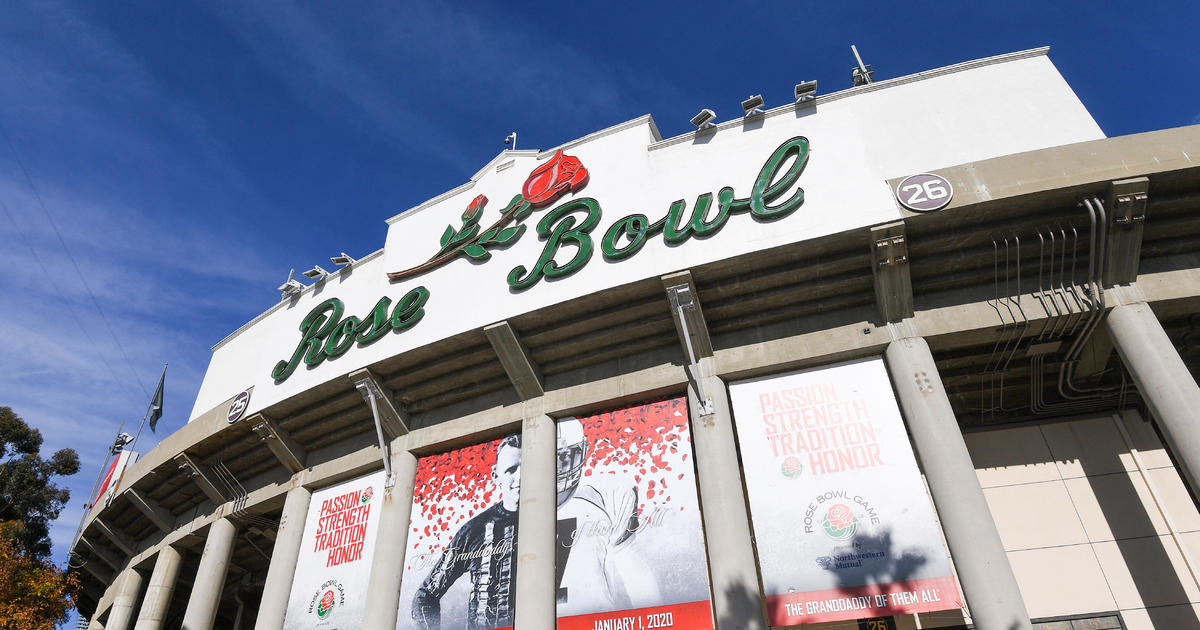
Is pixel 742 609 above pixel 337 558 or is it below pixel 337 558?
below

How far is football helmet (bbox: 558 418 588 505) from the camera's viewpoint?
1853 cm

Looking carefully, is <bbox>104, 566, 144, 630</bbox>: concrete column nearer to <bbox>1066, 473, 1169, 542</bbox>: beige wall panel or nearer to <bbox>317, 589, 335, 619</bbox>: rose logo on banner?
<bbox>317, 589, 335, 619</bbox>: rose logo on banner

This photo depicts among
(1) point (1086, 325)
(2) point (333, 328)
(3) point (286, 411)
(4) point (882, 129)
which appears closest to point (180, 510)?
(3) point (286, 411)

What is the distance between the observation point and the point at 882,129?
18.5 m

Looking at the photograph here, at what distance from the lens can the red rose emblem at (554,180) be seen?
21.4 meters

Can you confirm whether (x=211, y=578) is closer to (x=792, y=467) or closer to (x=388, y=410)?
(x=388, y=410)

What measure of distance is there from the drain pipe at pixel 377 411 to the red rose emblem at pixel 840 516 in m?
13.3

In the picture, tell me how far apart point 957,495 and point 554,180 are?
48.2ft

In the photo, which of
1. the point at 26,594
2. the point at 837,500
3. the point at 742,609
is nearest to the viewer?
the point at 742,609

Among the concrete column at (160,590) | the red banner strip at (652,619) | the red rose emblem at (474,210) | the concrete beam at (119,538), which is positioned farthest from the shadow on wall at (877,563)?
the concrete beam at (119,538)

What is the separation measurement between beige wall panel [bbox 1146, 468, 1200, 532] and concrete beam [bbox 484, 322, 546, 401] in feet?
60.5

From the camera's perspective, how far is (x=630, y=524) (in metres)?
17.2

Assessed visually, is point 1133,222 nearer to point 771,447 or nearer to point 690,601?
point 771,447

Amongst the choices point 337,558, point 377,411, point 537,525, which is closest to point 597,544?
point 537,525
